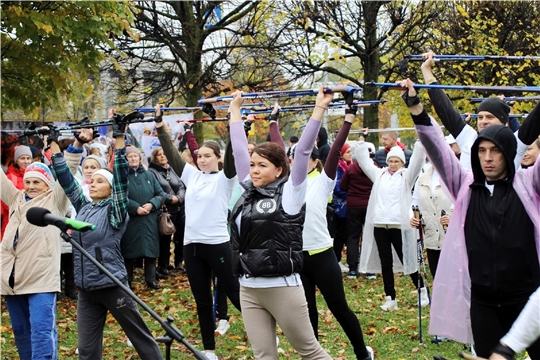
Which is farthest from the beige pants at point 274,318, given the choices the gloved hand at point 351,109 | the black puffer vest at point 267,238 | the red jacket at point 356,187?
the red jacket at point 356,187

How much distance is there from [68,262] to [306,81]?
36.3 feet

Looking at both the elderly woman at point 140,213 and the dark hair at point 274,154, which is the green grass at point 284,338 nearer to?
the elderly woman at point 140,213

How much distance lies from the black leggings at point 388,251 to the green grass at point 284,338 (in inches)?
14.1

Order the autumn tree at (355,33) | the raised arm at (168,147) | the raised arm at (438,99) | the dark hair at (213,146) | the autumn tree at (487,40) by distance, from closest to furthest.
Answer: the raised arm at (438,99) < the raised arm at (168,147) < the dark hair at (213,146) < the autumn tree at (487,40) < the autumn tree at (355,33)

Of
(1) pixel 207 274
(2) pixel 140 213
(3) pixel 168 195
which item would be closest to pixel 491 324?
(1) pixel 207 274

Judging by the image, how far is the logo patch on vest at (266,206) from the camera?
5.09 metres

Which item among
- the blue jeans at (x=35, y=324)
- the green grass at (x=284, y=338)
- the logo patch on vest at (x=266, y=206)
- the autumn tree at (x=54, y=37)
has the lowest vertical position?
the green grass at (x=284, y=338)

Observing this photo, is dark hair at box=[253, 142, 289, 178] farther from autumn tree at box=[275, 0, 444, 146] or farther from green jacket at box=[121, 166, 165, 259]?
autumn tree at box=[275, 0, 444, 146]

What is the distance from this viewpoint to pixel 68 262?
10.4 metres

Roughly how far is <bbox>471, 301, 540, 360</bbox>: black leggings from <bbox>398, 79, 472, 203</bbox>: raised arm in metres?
0.83

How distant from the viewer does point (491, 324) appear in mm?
4484

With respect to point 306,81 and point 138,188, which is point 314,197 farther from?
point 306,81

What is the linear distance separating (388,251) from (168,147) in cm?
406

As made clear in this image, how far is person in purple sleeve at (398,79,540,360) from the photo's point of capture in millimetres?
4406
